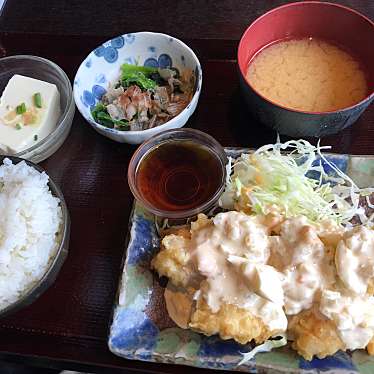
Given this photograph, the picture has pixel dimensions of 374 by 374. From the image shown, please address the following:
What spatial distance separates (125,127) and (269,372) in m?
1.05

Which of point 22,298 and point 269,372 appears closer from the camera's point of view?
point 269,372

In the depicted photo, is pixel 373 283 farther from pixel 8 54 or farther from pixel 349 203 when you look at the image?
pixel 8 54

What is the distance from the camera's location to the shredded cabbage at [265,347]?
1.51 m

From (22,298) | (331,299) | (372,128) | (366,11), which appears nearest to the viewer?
(331,299)

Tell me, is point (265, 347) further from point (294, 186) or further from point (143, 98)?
point (143, 98)

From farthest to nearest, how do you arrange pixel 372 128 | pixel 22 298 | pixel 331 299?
pixel 372 128 < pixel 22 298 < pixel 331 299

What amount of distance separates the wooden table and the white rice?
0.28 ft

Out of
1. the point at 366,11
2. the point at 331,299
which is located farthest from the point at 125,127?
the point at 366,11

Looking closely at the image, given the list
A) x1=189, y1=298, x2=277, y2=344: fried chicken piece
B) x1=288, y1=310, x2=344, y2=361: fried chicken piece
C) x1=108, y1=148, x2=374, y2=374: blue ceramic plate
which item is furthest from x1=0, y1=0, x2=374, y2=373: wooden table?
x1=288, y1=310, x2=344, y2=361: fried chicken piece

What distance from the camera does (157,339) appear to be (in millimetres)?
1605

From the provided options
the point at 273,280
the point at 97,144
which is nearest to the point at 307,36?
the point at 97,144

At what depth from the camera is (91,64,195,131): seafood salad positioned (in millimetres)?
2074

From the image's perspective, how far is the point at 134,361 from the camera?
162 cm

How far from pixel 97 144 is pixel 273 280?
978 millimetres
